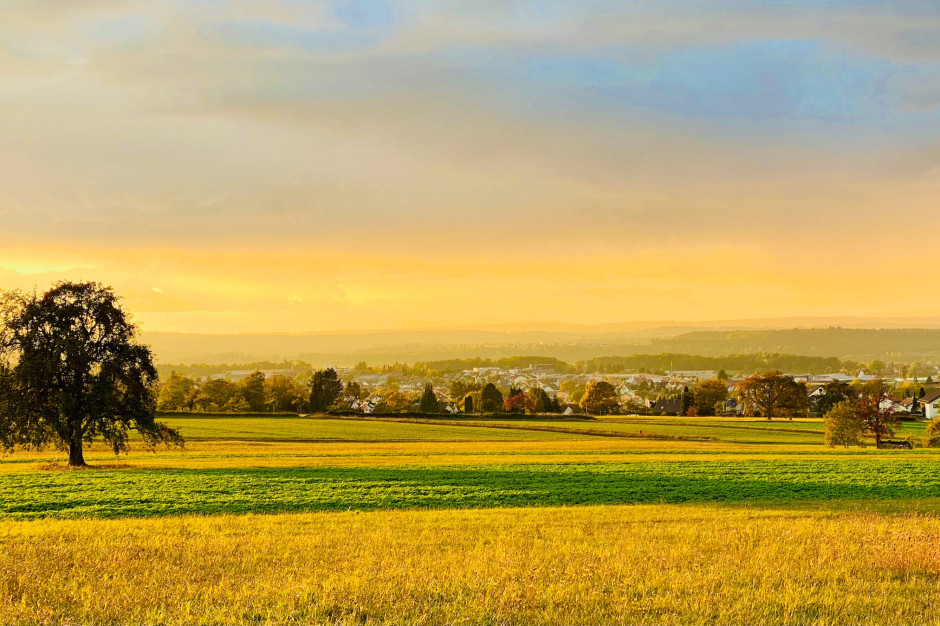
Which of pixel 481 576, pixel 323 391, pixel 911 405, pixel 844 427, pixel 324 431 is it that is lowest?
pixel 911 405

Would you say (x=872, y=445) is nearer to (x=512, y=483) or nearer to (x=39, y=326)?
(x=512, y=483)

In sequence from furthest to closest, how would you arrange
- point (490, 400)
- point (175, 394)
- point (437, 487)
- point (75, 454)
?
point (490, 400) → point (175, 394) → point (75, 454) → point (437, 487)

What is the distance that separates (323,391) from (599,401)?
52.8m

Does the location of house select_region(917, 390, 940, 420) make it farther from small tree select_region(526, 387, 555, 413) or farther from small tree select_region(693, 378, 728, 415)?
small tree select_region(526, 387, 555, 413)

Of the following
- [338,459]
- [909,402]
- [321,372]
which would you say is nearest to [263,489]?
[338,459]

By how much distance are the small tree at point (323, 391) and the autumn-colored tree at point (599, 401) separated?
47.3 m

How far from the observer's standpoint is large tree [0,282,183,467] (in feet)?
116

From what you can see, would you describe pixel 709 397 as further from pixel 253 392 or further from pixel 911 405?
pixel 253 392

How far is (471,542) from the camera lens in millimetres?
14086

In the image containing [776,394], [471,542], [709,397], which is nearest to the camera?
[471,542]

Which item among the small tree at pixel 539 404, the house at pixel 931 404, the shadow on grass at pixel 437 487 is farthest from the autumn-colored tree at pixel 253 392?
the house at pixel 931 404

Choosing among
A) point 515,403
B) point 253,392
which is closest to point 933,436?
point 515,403

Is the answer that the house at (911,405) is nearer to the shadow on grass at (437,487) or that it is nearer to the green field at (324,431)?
the green field at (324,431)

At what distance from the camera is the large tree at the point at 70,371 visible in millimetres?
35344
